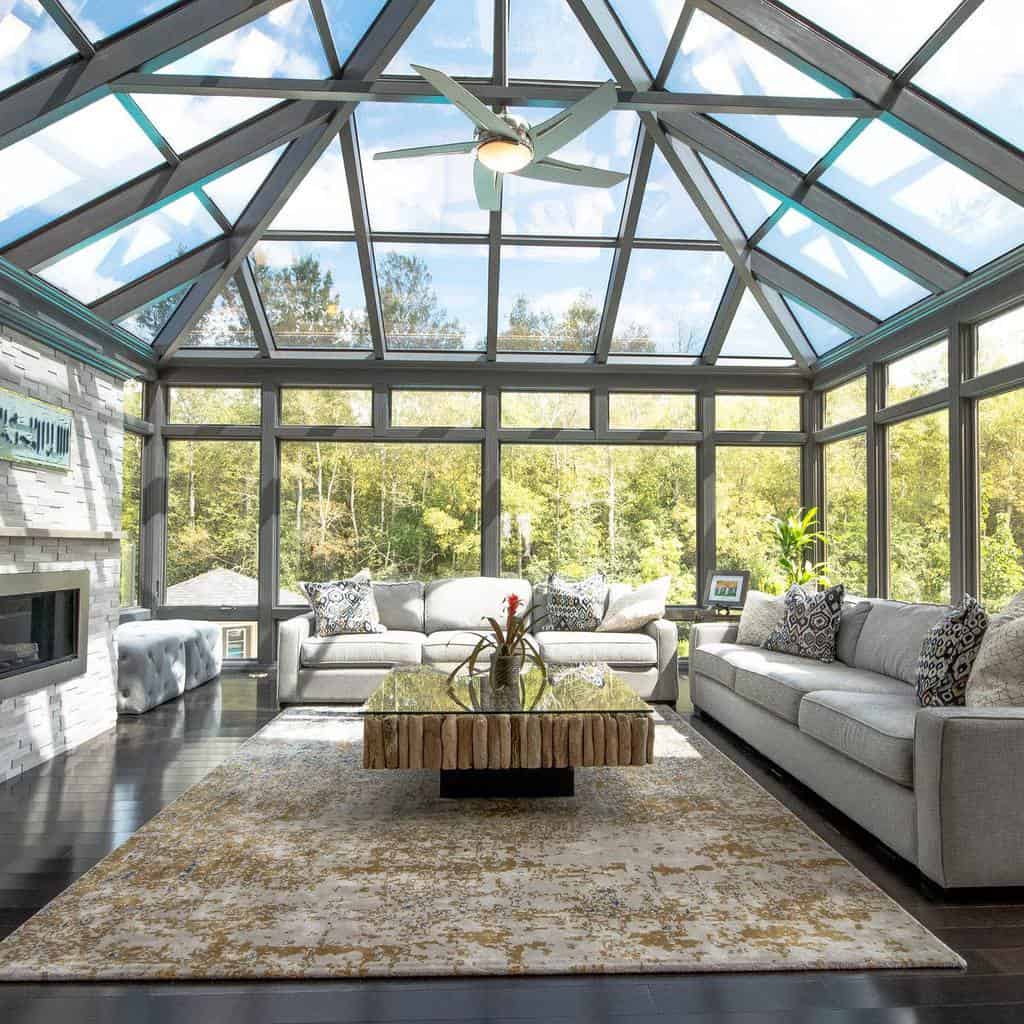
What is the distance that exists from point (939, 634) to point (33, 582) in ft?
14.9

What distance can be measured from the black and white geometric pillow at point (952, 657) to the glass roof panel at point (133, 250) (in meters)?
5.45

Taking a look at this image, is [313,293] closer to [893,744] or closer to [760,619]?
[760,619]

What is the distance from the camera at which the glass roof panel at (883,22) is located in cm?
415

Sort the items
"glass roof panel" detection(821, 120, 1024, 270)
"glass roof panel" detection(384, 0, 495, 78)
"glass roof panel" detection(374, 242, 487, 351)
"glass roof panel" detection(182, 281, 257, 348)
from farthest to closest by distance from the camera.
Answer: "glass roof panel" detection(182, 281, 257, 348), "glass roof panel" detection(374, 242, 487, 351), "glass roof panel" detection(384, 0, 495, 78), "glass roof panel" detection(821, 120, 1024, 270)

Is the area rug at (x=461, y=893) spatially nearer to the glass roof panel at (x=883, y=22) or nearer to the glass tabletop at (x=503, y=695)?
the glass tabletop at (x=503, y=695)

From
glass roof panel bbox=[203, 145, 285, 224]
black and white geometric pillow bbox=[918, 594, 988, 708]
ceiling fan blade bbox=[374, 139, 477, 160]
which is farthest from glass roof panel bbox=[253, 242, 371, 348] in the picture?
black and white geometric pillow bbox=[918, 594, 988, 708]

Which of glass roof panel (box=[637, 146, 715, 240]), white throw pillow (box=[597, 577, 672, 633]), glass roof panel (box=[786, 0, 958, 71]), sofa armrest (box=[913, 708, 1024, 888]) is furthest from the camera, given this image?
glass roof panel (box=[637, 146, 715, 240])

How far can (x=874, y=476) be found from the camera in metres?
6.82

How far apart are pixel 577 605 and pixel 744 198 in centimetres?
351

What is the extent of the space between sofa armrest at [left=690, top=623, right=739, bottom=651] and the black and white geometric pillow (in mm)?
2343

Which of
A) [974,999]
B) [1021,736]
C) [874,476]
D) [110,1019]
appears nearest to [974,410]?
[874,476]

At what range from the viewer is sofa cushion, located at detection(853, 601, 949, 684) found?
4367 mm

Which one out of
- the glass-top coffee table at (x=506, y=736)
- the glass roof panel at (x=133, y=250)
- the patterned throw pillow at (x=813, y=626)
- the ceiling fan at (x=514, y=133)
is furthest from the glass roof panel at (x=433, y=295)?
the glass-top coffee table at (x=506, y=736)

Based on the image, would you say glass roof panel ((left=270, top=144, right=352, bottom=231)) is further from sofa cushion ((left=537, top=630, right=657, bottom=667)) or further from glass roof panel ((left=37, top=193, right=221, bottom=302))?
sofa cushion ((left=537, top=630, right=657, bottom=667))
